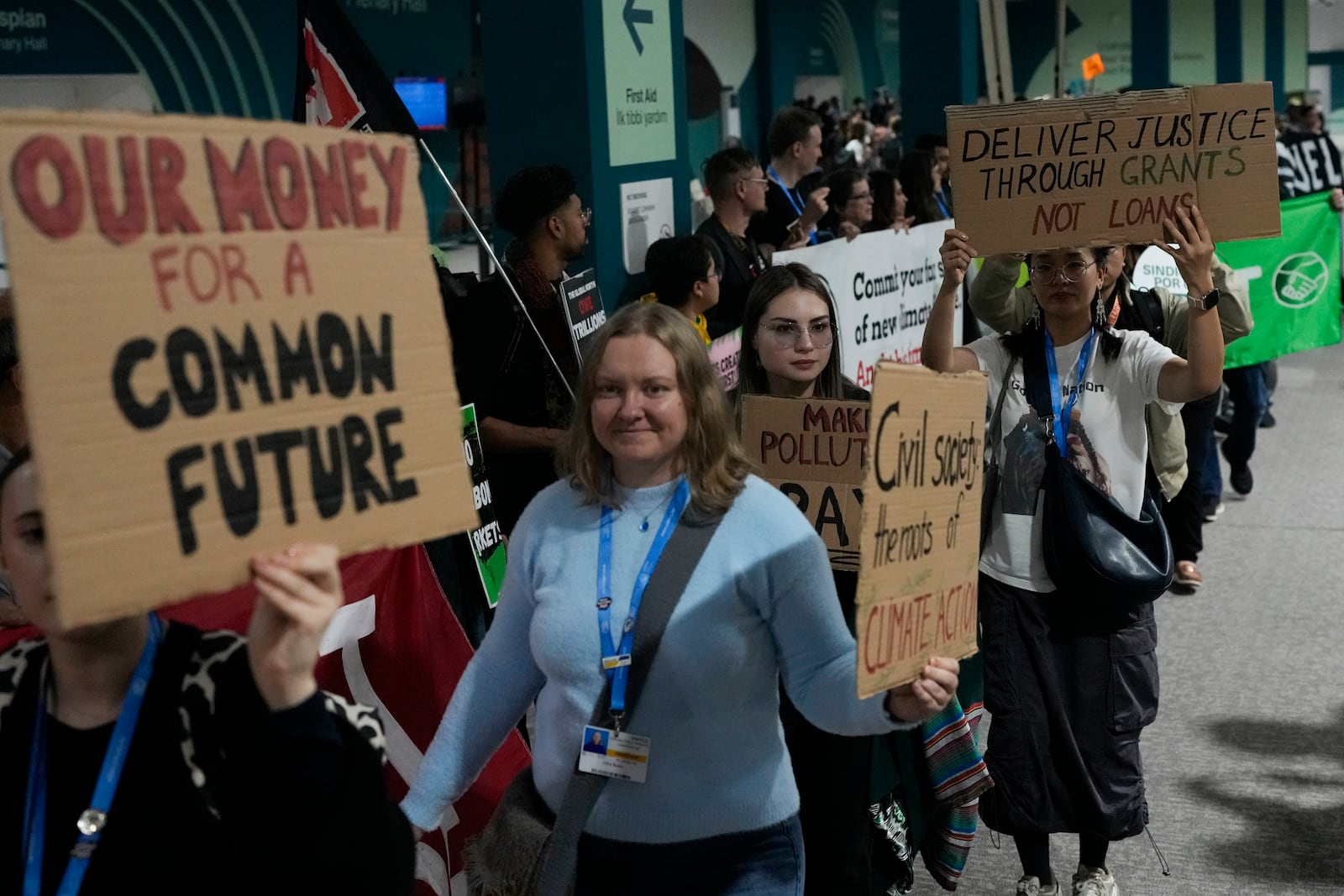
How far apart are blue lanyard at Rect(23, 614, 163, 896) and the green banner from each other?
8.32 m

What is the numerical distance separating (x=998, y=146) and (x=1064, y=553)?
114 cm

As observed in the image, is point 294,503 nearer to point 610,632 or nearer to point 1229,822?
point 610,632

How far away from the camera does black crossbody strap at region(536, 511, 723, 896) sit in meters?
2.53

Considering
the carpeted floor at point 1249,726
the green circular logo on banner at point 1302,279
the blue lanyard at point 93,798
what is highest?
the green circular logo on banner at point 1302,279

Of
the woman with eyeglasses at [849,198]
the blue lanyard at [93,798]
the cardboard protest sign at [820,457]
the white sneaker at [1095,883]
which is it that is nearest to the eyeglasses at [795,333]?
the cardboard protest sign at [820,457]

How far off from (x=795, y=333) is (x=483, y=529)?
1.17 m

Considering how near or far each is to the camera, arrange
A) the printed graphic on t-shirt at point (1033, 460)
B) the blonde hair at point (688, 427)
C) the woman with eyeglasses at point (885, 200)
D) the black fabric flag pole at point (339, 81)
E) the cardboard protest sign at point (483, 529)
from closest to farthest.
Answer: the blonde hair at point (688, 427) < the printed graphic on t-shirt at point (1033, 460) < the black fabric flag pole at point (339, 81) < the cardboard protest sign at point (483, 529) < the woman with eyeglasses at point (885, 200)

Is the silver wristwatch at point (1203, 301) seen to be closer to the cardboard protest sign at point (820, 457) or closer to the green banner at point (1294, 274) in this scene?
the cardboard protest sign at point (820, 457)

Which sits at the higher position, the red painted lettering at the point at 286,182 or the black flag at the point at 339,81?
the black flag at the point at 339,81

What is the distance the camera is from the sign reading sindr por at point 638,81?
6359 millimetres

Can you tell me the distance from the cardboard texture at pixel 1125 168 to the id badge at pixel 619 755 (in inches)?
85.0

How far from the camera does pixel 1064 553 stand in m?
3.94

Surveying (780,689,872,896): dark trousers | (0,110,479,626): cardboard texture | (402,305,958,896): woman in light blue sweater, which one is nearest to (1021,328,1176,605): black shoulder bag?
(780,689,872,896): dark trousers

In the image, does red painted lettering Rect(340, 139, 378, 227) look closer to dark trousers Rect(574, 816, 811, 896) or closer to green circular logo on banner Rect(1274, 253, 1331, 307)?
dark trousers Rect(574, 816, 811, 896)
